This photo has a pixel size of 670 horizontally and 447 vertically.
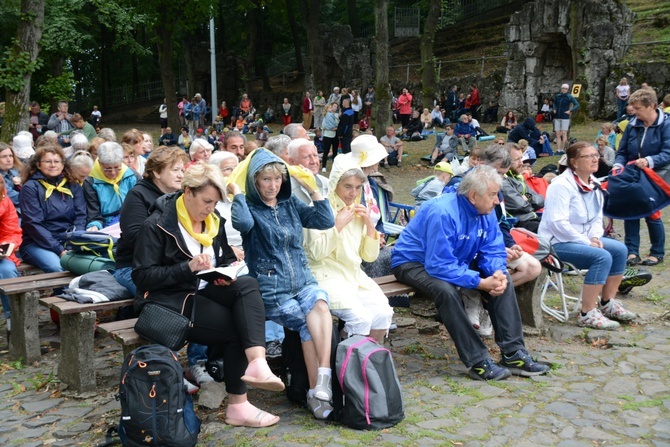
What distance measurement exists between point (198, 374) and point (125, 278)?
88cm

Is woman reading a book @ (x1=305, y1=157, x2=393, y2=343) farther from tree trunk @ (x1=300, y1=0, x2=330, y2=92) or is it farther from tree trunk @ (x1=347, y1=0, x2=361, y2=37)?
tree trunk @ (x1=347, y1=0, x2=361, y2=37)

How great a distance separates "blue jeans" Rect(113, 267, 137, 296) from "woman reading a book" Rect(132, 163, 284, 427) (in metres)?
0.70

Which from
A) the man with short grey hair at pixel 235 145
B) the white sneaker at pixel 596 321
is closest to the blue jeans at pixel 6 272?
the man with short grey hair at pixel 235 145

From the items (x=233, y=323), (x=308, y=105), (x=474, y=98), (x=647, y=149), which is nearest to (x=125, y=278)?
(x=233, y=323)

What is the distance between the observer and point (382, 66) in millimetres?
20719

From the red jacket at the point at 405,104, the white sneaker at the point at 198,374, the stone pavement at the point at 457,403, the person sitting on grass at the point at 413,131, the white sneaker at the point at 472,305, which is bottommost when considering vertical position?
the stone pavement at the point at 457,403

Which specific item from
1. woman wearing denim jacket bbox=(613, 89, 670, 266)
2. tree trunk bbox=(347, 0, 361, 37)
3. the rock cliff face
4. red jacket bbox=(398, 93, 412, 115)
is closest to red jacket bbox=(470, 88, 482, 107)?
the rock cliff face

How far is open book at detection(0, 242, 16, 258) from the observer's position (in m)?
6.38

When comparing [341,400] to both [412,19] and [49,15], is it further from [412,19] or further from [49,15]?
[412,19]

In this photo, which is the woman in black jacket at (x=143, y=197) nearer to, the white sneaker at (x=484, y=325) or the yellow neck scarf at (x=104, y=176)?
the yellow neck scarf at (x=104, y=176)

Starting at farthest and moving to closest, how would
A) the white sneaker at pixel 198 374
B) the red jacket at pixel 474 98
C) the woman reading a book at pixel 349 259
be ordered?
the red jacket at pixel 474 98, the woman reading a book at pixel 349 259, the white sneaker at pixel 198 374

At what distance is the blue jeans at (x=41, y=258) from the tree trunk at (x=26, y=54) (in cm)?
780

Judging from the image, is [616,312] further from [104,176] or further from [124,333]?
[104,176]

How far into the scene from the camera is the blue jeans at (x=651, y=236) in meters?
9.02
